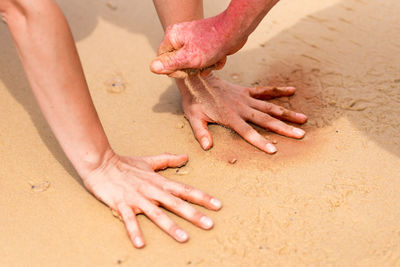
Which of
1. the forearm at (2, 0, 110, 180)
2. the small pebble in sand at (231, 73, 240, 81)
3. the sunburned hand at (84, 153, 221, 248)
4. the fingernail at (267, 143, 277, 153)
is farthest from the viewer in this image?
the small pebble in sand at (231, 73, 240, 81)

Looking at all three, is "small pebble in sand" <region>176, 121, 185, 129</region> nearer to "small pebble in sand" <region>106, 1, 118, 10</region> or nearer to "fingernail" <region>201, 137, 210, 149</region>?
"fingernail" <region>201, 137, 210, 149</region>

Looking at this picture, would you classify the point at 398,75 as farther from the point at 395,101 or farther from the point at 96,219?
the point at 96,219

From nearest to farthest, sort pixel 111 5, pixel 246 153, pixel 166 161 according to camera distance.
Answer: pixel 166 161
pixel 246 153
pixel 111 5

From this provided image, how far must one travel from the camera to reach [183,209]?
1583 millimetres

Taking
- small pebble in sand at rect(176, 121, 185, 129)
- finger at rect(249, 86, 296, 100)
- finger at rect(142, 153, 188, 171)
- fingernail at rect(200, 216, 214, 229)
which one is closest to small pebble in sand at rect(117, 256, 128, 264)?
fingernail at rect(200, 216, 214, 229)

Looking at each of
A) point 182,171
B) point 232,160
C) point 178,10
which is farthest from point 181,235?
point 178,10

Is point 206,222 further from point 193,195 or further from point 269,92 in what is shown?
point 269,92

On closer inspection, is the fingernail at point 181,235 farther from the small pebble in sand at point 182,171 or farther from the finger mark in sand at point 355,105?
the finger mark in sand at point 355,105

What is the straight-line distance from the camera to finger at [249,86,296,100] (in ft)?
7.02

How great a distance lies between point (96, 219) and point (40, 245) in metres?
0.21

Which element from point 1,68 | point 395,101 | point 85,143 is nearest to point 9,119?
point 1,68

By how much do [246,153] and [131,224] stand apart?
62cm

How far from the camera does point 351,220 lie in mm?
1604

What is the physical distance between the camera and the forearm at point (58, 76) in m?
1.42
